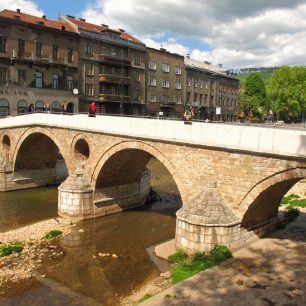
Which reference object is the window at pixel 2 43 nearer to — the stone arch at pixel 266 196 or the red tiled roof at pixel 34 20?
the red tiled roof at pixel 34 20

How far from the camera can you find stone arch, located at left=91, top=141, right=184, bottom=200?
54.5ft

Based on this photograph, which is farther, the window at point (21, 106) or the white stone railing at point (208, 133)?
the window at point (21, 106)

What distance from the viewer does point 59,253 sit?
646 inches

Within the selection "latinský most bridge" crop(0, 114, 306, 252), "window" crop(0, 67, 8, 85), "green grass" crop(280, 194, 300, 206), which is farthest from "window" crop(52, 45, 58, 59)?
"green grass" crop(280, 194, 300, 206)

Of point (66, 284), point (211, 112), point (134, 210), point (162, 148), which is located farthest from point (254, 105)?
point (66, 284)

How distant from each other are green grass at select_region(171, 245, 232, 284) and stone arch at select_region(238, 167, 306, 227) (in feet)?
5.16

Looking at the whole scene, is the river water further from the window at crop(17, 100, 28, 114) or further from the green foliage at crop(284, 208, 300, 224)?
the window at crop(17, 100, 28, 114)

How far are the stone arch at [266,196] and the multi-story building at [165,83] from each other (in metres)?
37.4

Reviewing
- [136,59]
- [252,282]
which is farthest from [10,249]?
[136,59]

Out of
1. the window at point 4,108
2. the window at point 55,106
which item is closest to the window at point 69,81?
the window at point 55,106

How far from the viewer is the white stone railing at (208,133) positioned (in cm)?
1293

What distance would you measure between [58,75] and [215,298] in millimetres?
35077

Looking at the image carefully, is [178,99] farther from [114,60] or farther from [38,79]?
[38,79]

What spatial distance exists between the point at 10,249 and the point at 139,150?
7.98m
